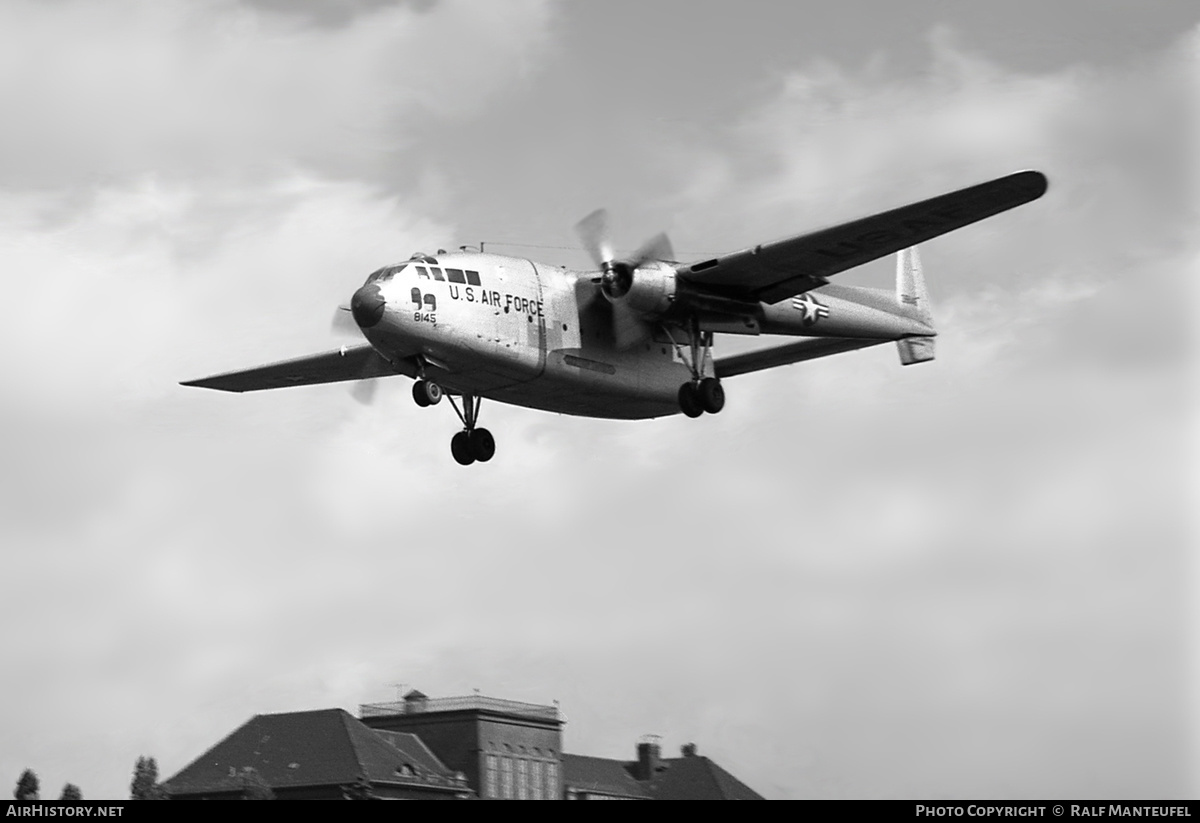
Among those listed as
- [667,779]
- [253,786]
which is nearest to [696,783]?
[667,779]

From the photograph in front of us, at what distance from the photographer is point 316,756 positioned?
73.2m

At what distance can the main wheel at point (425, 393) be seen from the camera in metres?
34.5

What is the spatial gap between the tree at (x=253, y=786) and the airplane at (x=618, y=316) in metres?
28.6

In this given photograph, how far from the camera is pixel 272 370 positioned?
43.0m

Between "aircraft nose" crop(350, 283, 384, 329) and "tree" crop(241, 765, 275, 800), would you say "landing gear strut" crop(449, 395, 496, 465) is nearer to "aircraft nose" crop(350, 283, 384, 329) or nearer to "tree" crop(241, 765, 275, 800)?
"aircraft nose" crop(350, 283, 384, 329)

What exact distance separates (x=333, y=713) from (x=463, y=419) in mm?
40880

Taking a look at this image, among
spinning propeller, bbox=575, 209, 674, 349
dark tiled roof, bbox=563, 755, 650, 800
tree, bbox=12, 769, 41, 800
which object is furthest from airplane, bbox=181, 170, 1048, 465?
dark tiled roof, bbox=563, 755, 650, 800

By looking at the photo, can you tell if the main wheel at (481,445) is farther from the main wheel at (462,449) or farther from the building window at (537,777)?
the building window at (537,777)

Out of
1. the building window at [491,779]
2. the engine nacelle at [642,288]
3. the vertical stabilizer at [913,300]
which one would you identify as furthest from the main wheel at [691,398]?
the building window at [491,779]
